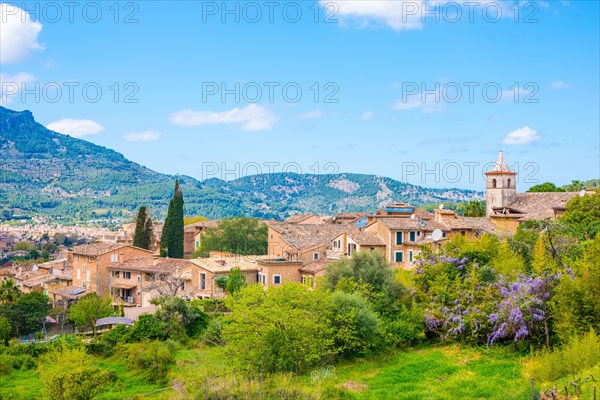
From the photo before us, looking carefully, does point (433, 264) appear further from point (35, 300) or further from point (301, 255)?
point (35, 300)

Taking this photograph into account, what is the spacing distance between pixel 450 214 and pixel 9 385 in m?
34.1

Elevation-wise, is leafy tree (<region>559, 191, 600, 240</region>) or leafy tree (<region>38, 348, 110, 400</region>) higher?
leafy tree (<region>559, 191, 600, 240</region>)

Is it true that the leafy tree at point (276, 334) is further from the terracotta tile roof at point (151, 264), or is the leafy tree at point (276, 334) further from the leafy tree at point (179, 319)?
the terracotta tile roof at point (151, 264)

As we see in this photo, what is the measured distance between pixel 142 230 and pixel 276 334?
Answer: 1663 inches

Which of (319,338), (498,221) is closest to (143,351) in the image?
(319,338)

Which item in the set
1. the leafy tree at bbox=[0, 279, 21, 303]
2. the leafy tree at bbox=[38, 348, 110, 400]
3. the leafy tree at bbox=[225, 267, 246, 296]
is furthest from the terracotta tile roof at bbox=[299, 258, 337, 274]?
the leafy tree at bbox=[0, 279, 21, 303]

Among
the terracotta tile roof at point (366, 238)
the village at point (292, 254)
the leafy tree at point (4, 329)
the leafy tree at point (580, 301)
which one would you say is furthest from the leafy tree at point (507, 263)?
the leafy tree at point (4, 329)

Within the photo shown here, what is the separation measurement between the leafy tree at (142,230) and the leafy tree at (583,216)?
40778 mm

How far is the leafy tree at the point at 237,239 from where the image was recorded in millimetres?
59062

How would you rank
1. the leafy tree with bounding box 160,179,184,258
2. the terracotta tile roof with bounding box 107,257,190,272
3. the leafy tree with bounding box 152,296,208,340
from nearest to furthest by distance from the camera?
the leafy tree with bounding box 152,296,208,340 < the terracotta tile roof with bounding box 107,257,190,272 < the leafy tree with bounding box 160,179,184,258

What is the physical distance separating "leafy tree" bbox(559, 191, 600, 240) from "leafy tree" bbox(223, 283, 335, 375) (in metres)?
21.6

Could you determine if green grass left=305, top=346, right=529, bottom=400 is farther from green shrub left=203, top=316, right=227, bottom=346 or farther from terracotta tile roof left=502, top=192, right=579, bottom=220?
terracotta tile roof left=502, top=192, right=579, bottom=220

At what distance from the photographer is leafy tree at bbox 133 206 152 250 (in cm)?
6369

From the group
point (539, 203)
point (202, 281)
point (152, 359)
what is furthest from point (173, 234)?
point (539, 203)
